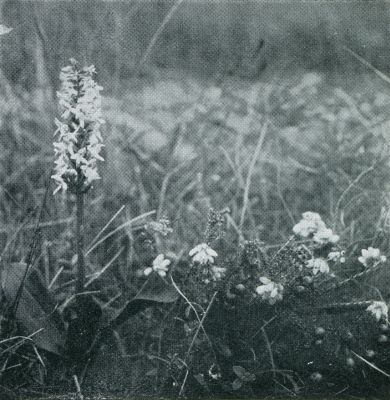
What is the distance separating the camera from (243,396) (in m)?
1.69

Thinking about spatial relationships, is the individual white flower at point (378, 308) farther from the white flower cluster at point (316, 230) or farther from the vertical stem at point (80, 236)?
the vertical stem at point (80, 236)

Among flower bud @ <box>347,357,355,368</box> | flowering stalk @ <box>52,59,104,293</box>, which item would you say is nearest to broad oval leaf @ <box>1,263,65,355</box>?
flowering stalk @ <box>52,59,104,293</box>

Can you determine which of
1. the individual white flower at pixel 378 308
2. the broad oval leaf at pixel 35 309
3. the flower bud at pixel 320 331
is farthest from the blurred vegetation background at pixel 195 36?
the flower bud at pixel 320 331

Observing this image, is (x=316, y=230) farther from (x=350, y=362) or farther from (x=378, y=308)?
(x=350, y=362)

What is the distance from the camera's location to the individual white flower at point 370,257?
5.87 feet

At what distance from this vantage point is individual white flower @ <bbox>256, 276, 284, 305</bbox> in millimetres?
1722

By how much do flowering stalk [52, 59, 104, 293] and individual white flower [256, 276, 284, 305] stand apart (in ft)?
1.87

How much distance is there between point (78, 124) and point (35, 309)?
1.88ft

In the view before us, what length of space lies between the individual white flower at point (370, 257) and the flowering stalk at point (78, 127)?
2.73 ft

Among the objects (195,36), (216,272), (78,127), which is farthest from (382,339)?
(195,36)

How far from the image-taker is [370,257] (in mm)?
1811

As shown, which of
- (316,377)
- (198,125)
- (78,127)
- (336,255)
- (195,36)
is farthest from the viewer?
(195,36)

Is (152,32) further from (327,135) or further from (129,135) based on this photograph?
(327,135)

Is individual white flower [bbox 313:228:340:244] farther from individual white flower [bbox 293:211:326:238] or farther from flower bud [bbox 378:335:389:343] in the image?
flower bud [bbox 378:335:389:343]
